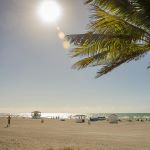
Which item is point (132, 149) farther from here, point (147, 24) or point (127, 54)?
point (147, 24)

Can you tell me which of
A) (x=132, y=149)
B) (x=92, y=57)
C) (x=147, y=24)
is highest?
(x=147, y=24)

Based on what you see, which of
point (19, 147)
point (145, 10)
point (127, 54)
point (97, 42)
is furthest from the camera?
point (19, 147)

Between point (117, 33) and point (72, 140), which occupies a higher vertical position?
point (117, 33)

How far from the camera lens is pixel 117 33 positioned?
406 inches

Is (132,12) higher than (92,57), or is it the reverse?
(132,12)

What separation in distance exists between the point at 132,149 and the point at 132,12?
962cm

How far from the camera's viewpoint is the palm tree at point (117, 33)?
970 centimetres

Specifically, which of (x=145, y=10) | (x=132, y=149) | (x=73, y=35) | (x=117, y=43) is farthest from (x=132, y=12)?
(x=132, y=149)

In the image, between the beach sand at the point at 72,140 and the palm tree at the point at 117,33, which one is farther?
the beach sand at the point at 72,140

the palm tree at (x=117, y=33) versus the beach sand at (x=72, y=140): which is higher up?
the palm tree at (x=117, y=33)

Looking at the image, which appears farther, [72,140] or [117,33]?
[72,140]

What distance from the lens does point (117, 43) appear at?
10.4 m

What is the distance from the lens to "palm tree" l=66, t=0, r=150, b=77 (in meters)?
9.70

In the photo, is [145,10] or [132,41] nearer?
[145,10]
